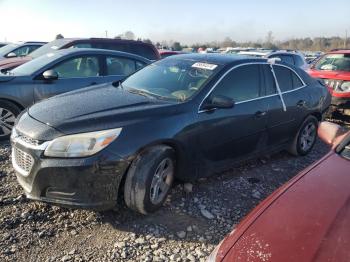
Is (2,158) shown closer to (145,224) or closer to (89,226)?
(89,226)

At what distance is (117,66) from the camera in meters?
7.05

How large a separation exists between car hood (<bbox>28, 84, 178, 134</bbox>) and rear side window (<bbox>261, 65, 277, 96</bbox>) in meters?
1.66

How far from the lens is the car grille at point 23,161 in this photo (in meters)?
3.26

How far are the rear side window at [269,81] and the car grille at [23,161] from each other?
3.03 metres

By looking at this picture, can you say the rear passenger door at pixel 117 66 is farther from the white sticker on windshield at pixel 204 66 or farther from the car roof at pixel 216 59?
the white sticker on windshield at pixel 204 66

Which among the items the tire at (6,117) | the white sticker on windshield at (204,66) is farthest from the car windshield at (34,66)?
the white sticker on windshield at (204,66)

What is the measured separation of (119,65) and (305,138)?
12.2 feet

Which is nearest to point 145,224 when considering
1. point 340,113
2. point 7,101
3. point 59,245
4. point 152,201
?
Answer: point 152,201

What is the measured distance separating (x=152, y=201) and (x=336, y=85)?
597 cm

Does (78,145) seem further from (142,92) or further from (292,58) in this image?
(292,58)

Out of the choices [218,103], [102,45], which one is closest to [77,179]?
[218,103]

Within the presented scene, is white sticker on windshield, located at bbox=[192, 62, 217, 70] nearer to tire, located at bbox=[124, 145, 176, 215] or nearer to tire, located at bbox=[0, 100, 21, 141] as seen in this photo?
tire, located at bbox=[124, 145, 176, 215]

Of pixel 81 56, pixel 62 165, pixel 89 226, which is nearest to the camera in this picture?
pixel 62 165

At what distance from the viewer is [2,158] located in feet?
16.2
